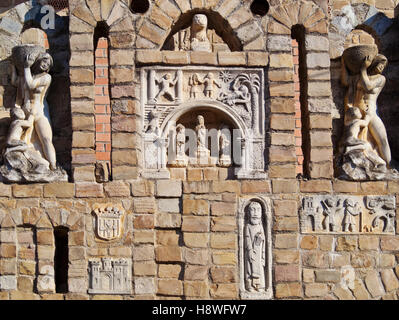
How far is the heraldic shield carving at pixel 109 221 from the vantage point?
8445mm

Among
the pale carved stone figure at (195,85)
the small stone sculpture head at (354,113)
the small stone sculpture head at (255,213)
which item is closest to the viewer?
the small stone sculpture head at (255,213)

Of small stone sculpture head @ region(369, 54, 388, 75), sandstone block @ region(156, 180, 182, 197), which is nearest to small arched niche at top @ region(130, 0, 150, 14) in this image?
sandstone block @ region(156, 180, 182, 197)

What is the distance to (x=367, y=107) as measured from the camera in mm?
8883

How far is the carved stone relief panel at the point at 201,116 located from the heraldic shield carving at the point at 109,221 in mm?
508

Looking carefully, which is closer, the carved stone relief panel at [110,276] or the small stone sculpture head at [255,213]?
the carved stone relief panel at [110,276]

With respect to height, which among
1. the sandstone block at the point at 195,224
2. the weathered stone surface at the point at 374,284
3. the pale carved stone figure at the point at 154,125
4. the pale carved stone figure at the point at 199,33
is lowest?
the weathered stone surface at the point at 374,284

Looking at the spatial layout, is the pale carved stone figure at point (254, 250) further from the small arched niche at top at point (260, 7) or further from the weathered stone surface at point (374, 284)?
the small arched niche at top at point (260, 7)

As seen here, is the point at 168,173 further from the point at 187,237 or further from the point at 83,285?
the point at 83,285

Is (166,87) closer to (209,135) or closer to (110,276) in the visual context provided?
(209,135)

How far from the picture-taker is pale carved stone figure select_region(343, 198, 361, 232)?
8.60m

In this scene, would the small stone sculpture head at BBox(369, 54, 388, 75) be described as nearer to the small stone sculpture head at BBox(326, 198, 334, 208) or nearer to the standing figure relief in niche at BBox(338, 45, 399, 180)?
the standing figure relief in niche at BBox(338, 45, 399, 180)

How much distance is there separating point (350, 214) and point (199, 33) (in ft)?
7.40

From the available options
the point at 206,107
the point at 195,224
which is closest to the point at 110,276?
the point at 195,224

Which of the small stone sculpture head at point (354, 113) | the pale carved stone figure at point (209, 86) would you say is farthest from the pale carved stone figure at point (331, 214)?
the pale carved stone figure at point (209, 86)
